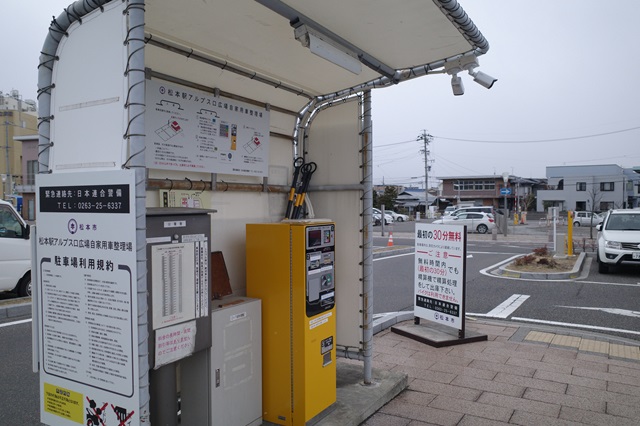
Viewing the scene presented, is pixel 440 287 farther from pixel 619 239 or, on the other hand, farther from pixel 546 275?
pixel 619 239

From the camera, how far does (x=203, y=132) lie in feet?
A: 12.9

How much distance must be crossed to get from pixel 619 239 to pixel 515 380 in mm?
8821

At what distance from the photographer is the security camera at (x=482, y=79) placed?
399 centimetres

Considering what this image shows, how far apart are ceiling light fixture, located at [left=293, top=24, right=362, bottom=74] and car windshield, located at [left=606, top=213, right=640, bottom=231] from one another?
11.6 metres

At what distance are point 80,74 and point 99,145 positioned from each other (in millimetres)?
485

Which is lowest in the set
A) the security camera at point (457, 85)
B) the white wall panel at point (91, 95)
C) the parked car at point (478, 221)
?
the parked car at point (478, 221)

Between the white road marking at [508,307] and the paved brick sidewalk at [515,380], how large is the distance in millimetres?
1325

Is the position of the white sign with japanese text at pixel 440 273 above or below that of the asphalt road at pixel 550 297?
above

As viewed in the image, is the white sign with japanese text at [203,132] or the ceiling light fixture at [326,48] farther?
the white sign with japanese text at [203,132]

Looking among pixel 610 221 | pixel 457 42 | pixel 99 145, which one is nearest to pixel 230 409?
pixel 99 145

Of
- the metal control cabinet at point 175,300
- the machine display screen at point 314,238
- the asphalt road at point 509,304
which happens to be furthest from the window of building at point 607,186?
the metal control cabinet at point 175,300

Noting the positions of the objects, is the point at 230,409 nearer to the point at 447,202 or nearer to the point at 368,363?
the point at 368,363

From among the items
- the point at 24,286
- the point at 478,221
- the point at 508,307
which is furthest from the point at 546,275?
the point at 478,221

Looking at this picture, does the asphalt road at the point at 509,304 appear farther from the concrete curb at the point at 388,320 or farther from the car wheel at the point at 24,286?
the concrete curb at the point at 388,320
